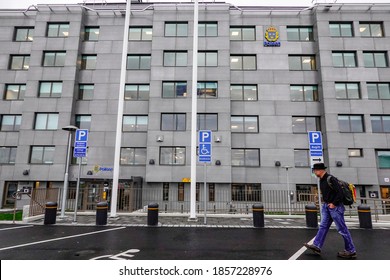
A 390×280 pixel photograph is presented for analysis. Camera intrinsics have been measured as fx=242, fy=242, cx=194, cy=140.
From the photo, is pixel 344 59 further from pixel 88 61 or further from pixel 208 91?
pixel 88 61

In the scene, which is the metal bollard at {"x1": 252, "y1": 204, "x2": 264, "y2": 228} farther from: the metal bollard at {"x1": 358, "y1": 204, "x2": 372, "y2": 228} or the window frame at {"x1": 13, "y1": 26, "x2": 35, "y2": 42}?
the window frame at {"x1": 13, "y1": 26, "x2": 35, "y2": 42}

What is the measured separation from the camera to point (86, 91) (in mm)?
24656

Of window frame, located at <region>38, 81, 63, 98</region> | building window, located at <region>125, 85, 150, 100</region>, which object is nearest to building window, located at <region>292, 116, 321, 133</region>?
building window, located at <region>125, 85, 150, 100</region>

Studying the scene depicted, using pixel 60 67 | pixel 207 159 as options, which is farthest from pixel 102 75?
pixel 207 159

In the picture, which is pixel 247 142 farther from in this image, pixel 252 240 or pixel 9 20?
pixel 9 20

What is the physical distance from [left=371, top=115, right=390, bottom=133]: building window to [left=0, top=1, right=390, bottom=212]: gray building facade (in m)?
0.09

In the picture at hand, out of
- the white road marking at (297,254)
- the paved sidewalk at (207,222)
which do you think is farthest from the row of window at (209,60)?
the white road marking at (297,254)

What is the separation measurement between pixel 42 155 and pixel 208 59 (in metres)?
18.4

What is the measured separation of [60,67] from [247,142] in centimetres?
1996

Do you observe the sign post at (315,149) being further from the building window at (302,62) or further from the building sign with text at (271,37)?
the building sign with text at (271,37)

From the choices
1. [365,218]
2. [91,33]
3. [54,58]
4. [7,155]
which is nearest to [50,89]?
[54,58]

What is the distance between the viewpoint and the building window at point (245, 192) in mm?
21406

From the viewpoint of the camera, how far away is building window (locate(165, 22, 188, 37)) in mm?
24766

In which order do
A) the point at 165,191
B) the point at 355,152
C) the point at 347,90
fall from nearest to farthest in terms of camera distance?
1. the point at 165,191
2. the point at 355,152
3. the point at 347,90
